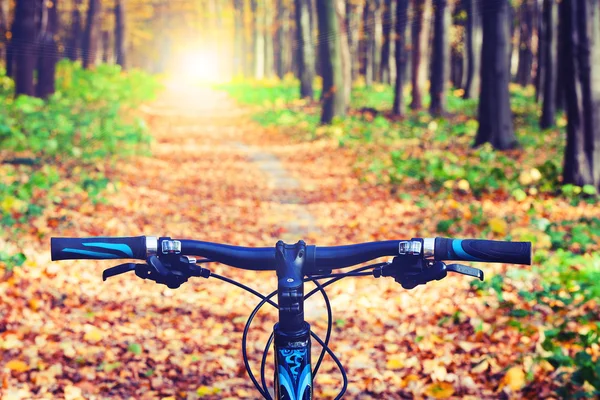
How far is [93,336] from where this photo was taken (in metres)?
5.61

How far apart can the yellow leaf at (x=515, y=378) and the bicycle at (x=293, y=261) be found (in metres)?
3.06

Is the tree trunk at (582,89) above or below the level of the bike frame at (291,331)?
above

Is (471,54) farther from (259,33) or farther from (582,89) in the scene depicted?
(259,33)

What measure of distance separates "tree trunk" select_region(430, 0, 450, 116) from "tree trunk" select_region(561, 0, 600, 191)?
38.5 feet

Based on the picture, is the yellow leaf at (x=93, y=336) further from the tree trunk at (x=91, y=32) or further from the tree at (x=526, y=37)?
the tree at (x=526, y=37)

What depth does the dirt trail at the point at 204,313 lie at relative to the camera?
16.5 feet

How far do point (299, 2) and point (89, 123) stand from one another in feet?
49.0

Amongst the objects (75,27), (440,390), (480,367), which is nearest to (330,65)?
(480,367)

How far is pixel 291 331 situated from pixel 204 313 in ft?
15.0

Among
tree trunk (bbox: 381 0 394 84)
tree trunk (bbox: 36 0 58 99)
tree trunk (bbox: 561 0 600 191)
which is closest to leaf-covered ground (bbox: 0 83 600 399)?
tree trunk (bbox: 561 0 600 191)

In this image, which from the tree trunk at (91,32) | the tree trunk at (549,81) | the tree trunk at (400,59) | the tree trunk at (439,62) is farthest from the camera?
the tree trunk at (91,32)

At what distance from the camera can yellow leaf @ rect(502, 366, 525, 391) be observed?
4.68 meters

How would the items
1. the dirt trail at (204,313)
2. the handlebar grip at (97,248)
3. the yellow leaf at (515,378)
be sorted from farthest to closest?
the dirt trail at (204,313)
the yellow leaf at (515,378)
the handlebar grip at (97,248)

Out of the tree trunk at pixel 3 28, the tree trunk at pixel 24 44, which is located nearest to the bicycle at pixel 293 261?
the tree trunk at pixel 24 44
